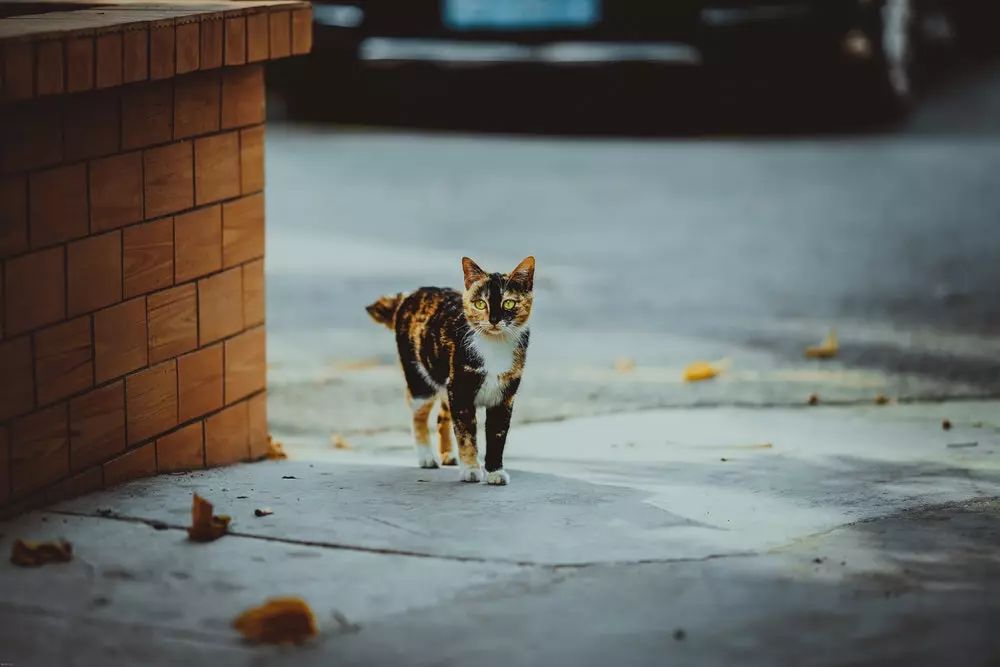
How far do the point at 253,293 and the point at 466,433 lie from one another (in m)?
0.79

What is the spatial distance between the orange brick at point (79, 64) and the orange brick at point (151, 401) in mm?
742

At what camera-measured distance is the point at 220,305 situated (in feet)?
13.4

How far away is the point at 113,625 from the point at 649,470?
1776 millimetres

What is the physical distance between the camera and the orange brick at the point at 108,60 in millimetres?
3359

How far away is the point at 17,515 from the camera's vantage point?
10.6 feet

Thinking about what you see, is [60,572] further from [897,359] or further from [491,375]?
[897,359]

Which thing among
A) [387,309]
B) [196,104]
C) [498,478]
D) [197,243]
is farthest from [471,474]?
[196,104]

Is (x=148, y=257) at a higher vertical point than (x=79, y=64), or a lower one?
lower

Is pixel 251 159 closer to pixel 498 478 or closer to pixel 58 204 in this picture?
pixel 58 204

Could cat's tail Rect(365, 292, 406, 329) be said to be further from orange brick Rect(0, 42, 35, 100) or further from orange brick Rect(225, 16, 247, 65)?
orange brick Rect(0, 42, 35, 100)

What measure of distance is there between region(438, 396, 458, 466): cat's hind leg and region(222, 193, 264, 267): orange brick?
0.69 metres

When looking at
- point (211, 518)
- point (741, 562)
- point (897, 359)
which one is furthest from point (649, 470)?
point (897, 359)

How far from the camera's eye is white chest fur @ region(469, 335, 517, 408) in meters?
3.87

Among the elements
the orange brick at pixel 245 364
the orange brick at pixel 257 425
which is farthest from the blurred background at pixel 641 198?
the orange brick at pixel 245 364
